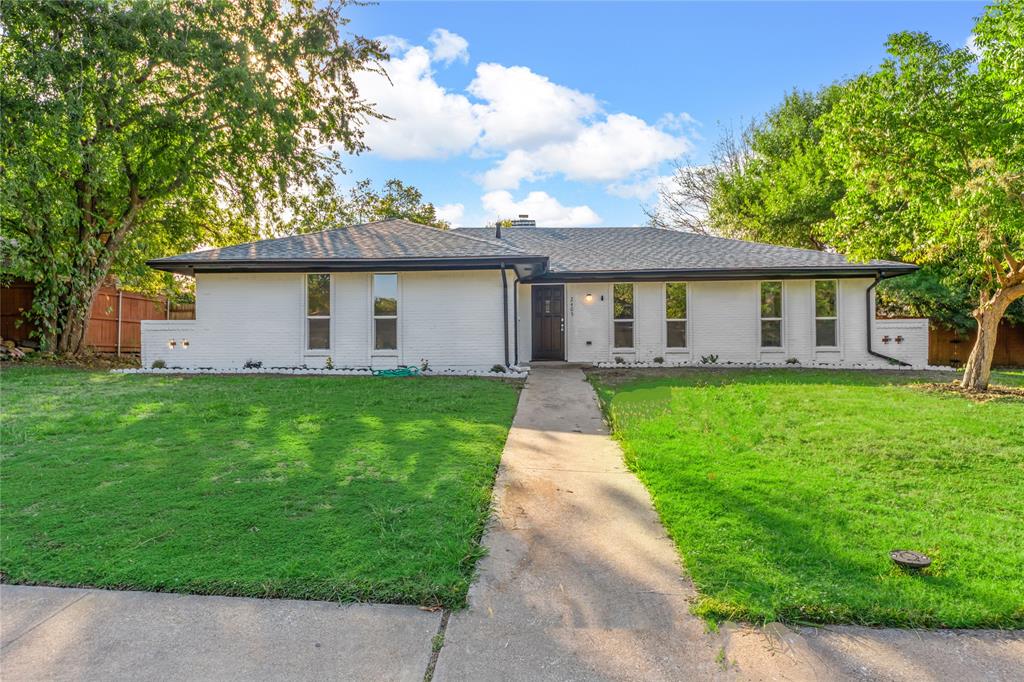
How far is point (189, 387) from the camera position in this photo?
8.62m

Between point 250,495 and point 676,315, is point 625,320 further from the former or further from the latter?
point 250,495

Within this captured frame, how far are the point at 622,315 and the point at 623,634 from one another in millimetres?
10816

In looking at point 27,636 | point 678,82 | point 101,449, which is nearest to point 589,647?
point 27,636

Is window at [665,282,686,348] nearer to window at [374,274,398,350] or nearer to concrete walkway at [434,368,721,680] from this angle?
window at [374,274,398,350]

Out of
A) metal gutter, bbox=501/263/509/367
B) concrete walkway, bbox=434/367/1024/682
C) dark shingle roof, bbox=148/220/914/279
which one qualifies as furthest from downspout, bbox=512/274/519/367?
concrete walkway, bbox=434/367/1024/682

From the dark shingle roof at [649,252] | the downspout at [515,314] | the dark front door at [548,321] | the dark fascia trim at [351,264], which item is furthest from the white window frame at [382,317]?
the dark shingle roof at [649,252]

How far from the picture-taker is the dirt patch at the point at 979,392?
794 centimetres

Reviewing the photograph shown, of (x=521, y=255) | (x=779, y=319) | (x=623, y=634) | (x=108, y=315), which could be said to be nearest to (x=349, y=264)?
(x=521, y=255)

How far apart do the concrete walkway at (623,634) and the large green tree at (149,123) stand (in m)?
12.7

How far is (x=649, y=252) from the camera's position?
13.7 meters

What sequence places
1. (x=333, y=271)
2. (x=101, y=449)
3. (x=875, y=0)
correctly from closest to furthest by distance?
(x=101, y=449)
(x=875, y=0)
(x=333, y=271)

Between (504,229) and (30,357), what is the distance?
1320cm

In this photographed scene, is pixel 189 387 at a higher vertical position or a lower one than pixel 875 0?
lower

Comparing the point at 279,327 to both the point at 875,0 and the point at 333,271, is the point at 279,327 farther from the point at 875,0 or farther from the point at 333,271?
the point at 875,0
